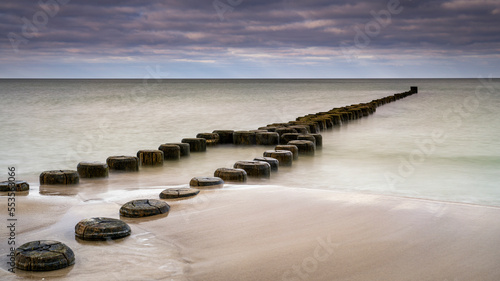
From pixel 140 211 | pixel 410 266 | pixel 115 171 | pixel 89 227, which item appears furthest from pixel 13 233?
pixel 115 171

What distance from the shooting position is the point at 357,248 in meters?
3.02

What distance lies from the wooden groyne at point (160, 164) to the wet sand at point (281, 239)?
8 centimetres

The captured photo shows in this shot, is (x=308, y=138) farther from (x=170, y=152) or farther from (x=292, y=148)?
(x=170, y=152)

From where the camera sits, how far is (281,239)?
3197 millimetres

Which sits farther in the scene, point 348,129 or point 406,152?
point 348,129

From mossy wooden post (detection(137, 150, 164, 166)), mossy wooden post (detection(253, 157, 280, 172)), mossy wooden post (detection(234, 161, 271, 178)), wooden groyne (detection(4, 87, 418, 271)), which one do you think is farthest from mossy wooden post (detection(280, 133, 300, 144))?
mossy wooden post (detection(234, 161, 271, 178))

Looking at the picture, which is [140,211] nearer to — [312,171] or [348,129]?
[312,171]

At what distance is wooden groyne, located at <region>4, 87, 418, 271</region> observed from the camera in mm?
2738

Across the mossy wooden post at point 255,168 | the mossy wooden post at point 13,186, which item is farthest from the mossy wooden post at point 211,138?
the mossy wooden post at point 13,186

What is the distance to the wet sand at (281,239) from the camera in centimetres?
268

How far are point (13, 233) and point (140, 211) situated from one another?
0.84 m

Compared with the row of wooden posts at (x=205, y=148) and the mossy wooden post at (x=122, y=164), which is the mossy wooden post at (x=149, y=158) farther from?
the mossy wooden post at (x=122, y=164)

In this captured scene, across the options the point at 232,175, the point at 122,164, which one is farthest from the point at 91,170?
the point at 232,175

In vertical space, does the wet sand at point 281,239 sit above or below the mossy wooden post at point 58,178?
below
